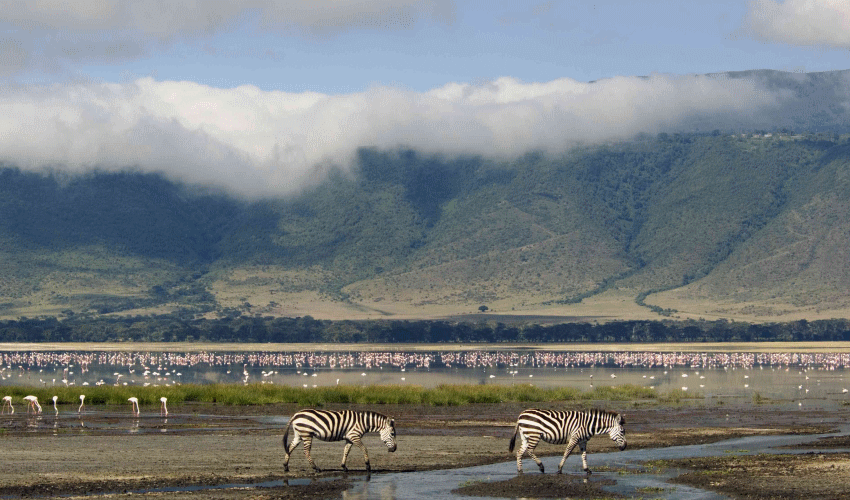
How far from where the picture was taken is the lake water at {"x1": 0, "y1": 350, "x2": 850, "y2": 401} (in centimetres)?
6412

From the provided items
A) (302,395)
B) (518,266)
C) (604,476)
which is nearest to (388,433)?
(604,476)

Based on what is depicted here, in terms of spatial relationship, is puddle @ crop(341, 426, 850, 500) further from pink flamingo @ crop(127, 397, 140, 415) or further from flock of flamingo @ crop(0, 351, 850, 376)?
flock of flamingo @ crop(0, 351, 850, 376)

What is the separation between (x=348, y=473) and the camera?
25250 millimetres

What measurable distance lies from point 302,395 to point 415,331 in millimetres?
100762

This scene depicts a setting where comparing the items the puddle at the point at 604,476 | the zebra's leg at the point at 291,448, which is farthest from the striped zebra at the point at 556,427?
the zebra's leg at the point at 291,448

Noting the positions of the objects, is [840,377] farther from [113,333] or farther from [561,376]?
[113,333]

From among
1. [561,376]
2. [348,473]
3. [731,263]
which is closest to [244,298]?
[731,263]

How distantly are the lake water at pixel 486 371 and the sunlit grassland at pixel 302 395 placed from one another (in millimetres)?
8834

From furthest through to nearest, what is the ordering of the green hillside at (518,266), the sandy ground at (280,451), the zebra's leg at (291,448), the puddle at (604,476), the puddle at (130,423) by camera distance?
the green hillside at (518,266) < the puddle at (130,423) < the zebra's leg at (291,448) < the sandy ground at (280,451) < the puddle at (604,476)

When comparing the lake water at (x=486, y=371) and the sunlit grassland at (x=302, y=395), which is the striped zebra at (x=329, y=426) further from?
the lake water at (x=486, y=371)

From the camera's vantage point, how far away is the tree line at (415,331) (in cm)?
14512

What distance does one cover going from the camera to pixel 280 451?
1148 inches

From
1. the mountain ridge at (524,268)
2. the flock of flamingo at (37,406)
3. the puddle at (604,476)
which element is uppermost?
the mountain ridge at (524,268)

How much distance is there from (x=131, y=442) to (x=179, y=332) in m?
128
